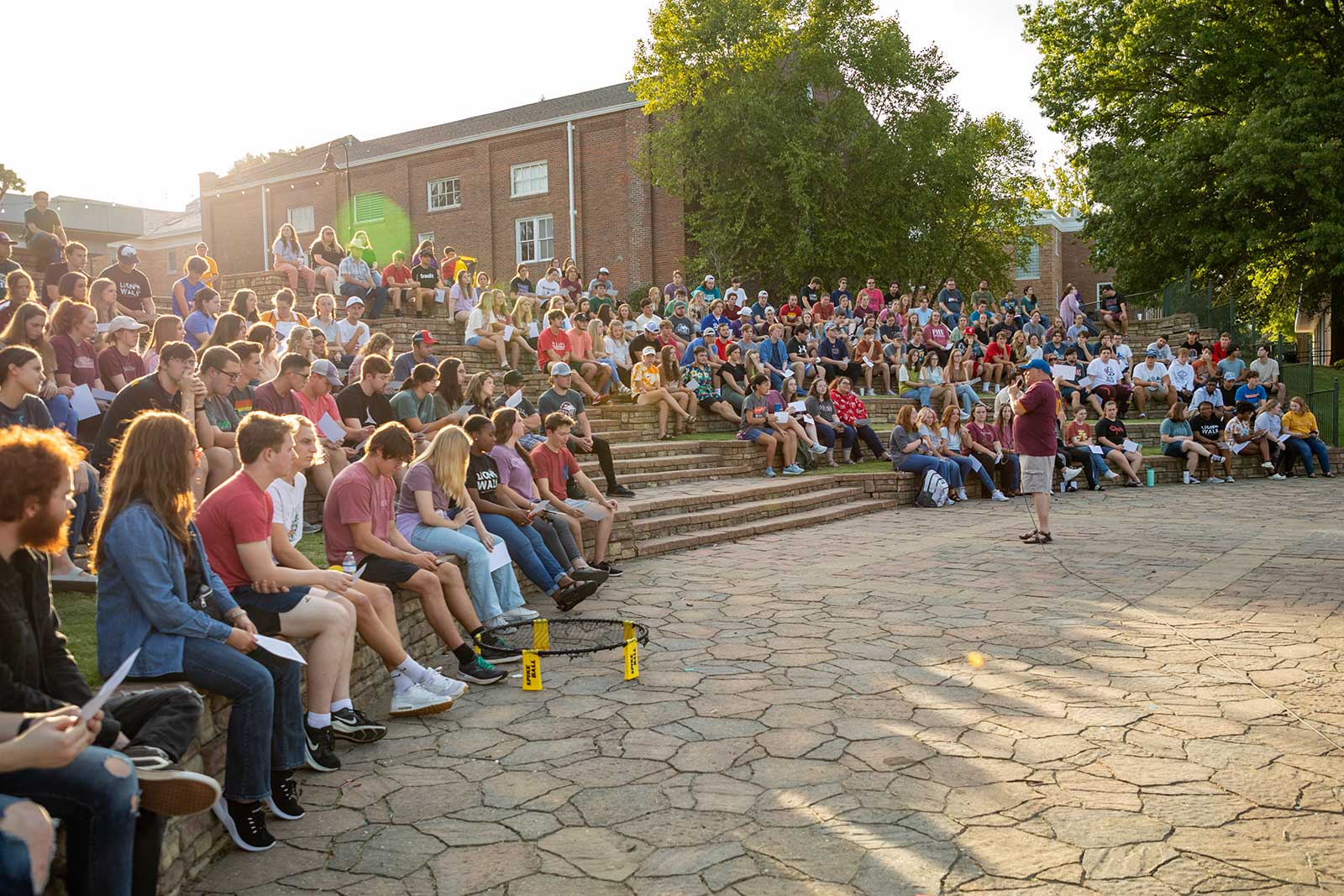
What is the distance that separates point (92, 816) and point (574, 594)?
489cm

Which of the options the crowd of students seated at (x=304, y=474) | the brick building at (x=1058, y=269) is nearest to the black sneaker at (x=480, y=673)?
the crowd of students seated at (x=304, y=474)

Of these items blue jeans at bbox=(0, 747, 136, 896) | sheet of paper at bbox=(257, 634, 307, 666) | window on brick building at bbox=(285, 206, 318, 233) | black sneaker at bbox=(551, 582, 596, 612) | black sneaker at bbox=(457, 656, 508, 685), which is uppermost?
window on brick building at bbox=(285, 206, 318, 233)

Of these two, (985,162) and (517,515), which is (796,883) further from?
(985,162)

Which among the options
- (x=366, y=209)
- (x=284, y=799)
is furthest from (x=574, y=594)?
(x=366, y=209)

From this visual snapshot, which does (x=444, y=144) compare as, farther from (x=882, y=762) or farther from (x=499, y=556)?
(x=882, y=762)

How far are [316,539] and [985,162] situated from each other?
31.8m

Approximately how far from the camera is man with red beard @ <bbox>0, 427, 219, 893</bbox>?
9.66 ft

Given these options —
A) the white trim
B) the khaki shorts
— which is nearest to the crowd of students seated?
the khaki shorts

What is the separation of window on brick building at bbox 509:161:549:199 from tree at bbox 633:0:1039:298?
6.11 meters

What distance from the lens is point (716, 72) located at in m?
30.0

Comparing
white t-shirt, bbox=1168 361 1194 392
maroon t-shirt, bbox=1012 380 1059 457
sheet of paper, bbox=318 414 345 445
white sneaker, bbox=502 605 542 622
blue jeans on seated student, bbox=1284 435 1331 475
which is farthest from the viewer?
white t-shirt, bbox=1168 361 1194 392

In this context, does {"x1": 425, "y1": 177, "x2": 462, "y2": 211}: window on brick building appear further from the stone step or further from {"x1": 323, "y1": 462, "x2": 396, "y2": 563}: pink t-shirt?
{"x1": 323, "y1": 462, "x2": 396, "y2": 563}: pink t-shirt

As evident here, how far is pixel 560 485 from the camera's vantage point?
9.34 metres

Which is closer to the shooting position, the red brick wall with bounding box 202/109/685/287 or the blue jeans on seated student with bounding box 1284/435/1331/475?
the blue jeans on seated student with bounding box 1284/435/1331/475
